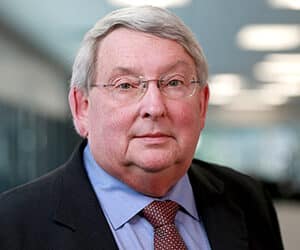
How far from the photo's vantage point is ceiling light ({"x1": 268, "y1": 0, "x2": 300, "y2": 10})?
4.26 m

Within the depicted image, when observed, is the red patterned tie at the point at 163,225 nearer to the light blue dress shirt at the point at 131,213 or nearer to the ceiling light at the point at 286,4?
the light blue dress shirt at the point at 131,213

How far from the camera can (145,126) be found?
4.54 ft

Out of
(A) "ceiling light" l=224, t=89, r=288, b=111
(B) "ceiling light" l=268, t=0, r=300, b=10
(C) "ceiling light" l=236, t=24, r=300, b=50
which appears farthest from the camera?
(A) "ceiling light" l=224, t=89, r=288, b=111

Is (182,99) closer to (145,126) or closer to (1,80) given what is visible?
(145,126)

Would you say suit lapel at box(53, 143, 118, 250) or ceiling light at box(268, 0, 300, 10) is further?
ceiling light at box(268, 0, 300, 10)

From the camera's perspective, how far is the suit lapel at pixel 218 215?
157cm

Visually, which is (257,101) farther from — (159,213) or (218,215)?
(159,213)

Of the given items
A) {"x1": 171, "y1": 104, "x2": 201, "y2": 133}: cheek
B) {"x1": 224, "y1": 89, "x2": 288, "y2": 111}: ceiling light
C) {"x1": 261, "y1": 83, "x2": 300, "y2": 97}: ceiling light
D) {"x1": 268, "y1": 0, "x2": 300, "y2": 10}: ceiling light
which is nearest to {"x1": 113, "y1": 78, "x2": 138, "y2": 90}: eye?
{"x1": 171, "y1": 104, "x2": 201, "y2": 133}: cheek

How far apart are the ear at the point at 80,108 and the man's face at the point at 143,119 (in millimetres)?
34

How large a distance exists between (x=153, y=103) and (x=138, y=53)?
0.13m

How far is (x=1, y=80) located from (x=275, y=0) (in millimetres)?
2319

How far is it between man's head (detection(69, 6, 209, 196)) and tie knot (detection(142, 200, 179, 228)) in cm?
3

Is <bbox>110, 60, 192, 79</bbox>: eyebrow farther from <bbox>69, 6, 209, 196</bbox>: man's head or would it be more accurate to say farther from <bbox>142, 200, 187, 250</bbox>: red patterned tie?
<bbox>142, 200, 187, 250</bbox>: red patterned tie

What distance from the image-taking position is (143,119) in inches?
54.4
